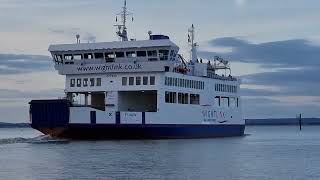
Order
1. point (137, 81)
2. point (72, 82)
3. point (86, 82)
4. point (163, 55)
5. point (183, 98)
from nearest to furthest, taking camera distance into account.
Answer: point (137, 81) < point (163, 55) < point (86, 82) < point (72, 82) < point (183, 98)

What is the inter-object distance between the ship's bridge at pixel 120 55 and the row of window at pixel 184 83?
167 cm

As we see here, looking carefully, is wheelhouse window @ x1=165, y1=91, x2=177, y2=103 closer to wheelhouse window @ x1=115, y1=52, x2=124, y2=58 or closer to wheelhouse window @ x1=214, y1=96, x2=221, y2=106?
wheelhouse window @ x1=115, y1=52, x2=124, y2=58

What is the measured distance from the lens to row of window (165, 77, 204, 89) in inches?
2579

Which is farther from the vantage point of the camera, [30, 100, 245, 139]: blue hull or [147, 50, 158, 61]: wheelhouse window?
[147, 50, 158, 61]: wheelhouse window

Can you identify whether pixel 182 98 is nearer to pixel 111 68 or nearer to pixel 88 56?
pixel 111 68

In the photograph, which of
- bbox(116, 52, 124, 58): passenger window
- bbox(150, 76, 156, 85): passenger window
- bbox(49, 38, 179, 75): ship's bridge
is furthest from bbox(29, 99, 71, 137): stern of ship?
bbox(150, 76, 156, 85): passenger window

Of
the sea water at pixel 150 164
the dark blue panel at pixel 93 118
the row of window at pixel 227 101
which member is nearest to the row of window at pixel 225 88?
the row of window at pixel 227 101

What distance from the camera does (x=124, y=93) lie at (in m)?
65.9

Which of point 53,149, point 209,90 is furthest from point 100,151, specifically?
point 209,90

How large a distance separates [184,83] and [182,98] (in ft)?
4.99

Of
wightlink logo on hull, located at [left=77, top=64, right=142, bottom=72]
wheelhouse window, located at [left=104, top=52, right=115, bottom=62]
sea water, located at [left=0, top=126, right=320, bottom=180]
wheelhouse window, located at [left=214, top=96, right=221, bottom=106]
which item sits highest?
wheelhouse window, located at [left=104, top=52, right=115, bottom=62]

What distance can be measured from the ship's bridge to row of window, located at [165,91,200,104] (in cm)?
320

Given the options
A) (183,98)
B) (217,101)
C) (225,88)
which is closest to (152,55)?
(183,98)

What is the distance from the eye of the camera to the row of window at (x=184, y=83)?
6550 centimetres
